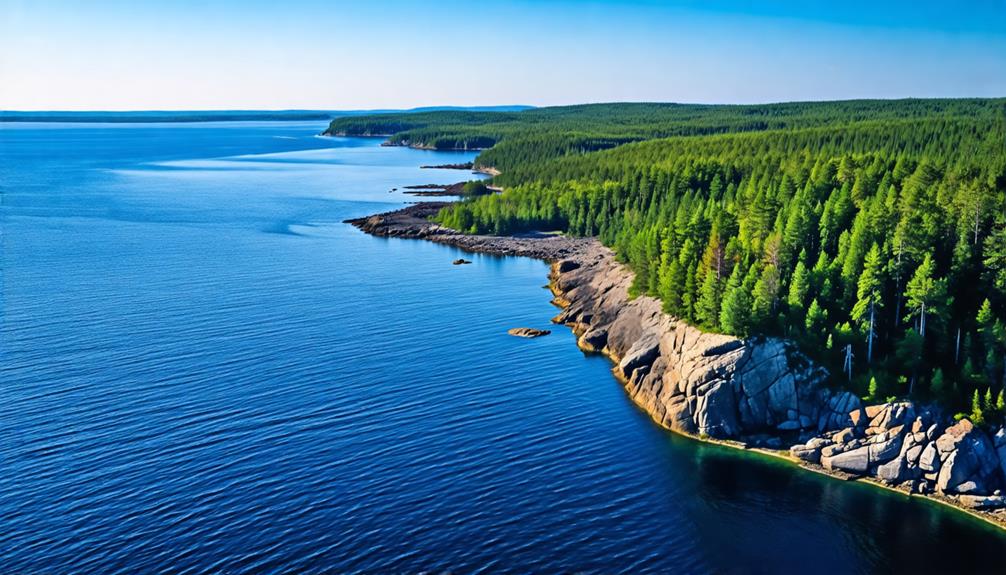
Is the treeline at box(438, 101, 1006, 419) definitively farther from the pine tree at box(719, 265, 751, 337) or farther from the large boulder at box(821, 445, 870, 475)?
the large boulder at box(821, 445, 870, 475)

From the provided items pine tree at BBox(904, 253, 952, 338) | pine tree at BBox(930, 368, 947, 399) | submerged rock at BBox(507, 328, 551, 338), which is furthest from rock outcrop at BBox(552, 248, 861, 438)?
submerged rock at BBox(507, 328, 551, 338)

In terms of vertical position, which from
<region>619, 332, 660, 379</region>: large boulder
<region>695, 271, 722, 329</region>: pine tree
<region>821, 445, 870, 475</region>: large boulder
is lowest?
<region>821, 445, 870, 475</region>: large boulder

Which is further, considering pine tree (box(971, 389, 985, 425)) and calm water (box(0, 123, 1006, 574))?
pine tree (box(971, 389, 985, 425))

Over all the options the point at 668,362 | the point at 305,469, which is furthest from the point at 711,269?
the point at 305,469

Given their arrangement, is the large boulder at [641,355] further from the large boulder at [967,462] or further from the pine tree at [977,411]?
the pine tree at [977,411]

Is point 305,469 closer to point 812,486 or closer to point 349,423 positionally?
point 349,423
